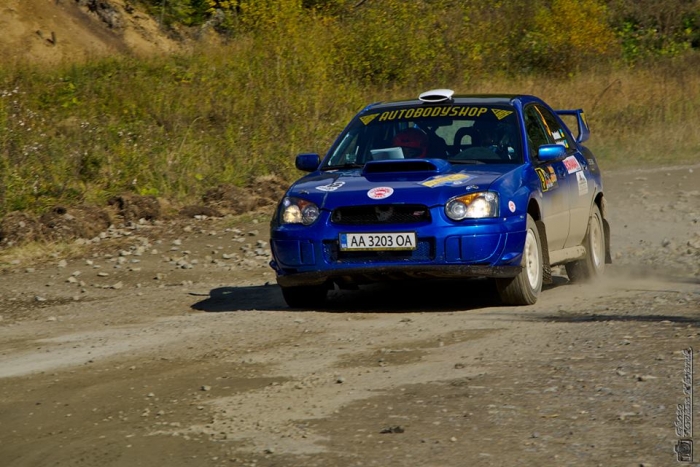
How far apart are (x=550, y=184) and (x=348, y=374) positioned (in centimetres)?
348

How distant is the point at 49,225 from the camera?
13805 millimetres

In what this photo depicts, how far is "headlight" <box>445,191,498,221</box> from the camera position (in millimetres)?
8312

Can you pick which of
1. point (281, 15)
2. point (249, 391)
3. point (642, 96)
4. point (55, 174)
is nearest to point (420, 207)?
point (249, 391)

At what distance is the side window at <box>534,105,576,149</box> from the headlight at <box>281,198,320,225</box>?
8.32 ft

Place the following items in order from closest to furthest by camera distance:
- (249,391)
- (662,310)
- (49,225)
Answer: (249,391)
(662,310)
(49,225)

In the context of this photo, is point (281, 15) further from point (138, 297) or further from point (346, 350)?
point (346, 350)

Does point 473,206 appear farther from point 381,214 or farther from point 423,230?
point 381,214

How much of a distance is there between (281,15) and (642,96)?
8.32 m

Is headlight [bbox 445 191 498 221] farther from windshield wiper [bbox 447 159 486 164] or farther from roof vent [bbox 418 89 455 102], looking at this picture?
roof vent [bbox 418 89 455 102]

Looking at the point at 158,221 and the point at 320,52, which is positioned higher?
the point at 320,52

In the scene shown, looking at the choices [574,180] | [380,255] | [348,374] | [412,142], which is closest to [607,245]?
[574,180]

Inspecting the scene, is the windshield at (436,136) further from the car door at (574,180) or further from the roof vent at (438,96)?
the car door at (574,180)

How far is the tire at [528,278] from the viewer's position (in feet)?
28.2

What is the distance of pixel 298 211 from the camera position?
874 centimetres
